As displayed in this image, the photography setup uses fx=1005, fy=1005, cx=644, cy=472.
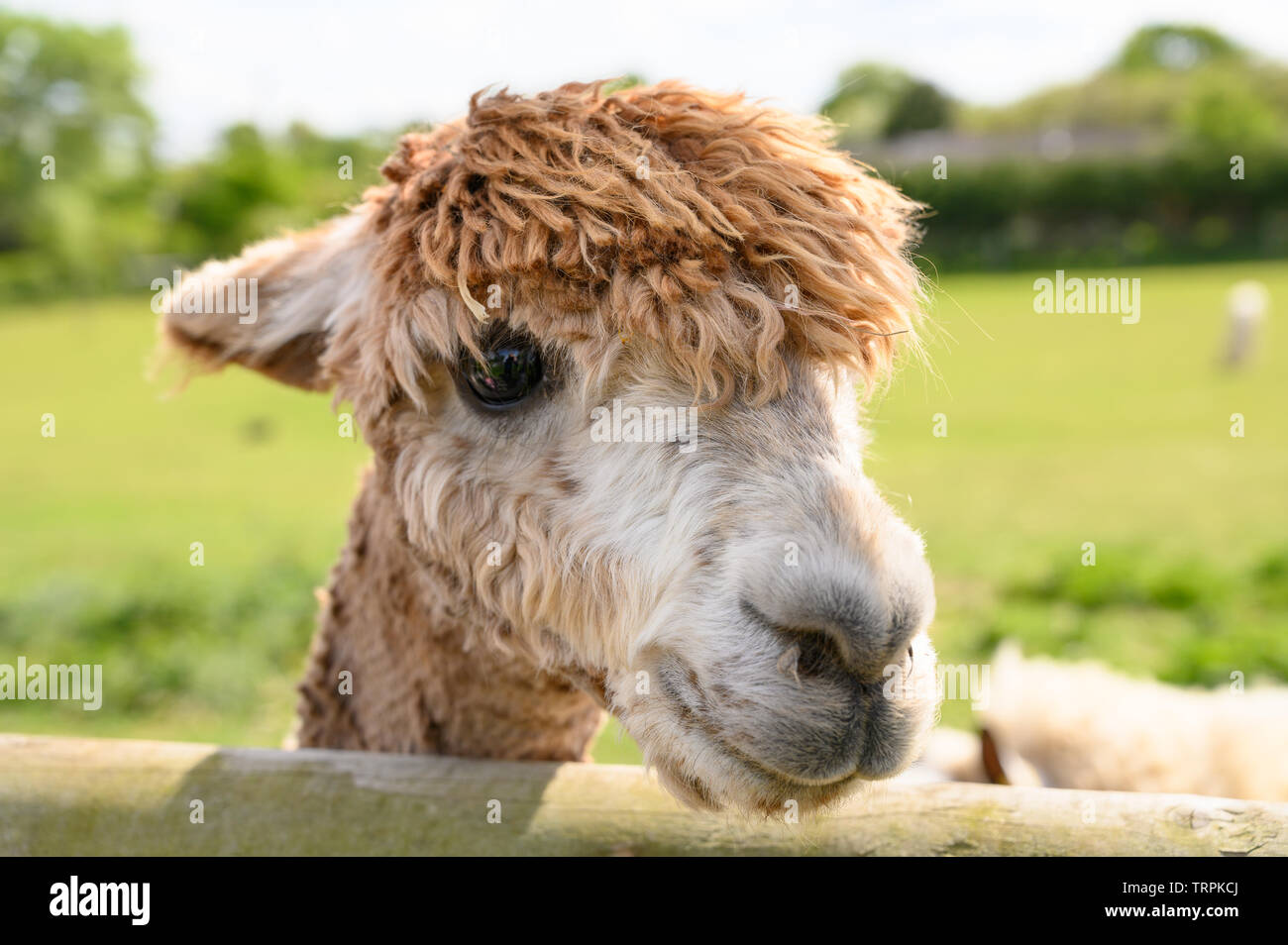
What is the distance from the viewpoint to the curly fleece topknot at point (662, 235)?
1893mm

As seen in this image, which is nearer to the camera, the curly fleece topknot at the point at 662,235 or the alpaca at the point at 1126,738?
the curly fleece topknot at the point at 662,235

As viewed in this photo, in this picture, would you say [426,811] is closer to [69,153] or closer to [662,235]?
[662,235]

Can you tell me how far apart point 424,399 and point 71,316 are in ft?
152

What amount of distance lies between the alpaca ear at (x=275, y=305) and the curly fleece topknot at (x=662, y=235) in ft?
1.06

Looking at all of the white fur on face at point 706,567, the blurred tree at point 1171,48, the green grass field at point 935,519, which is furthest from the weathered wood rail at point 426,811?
the blurred tree at point 1171,48

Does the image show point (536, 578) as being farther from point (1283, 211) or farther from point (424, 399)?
point (1283, 211)

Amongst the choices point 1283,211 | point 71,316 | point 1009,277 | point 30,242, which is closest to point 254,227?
point 30,242

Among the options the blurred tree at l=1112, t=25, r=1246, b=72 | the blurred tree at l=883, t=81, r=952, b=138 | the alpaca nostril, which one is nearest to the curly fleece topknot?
the alpaca nostril

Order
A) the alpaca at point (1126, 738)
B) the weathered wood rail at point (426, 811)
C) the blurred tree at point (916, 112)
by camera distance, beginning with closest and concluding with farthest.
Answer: the weathered wood rail at point (426, 811)
the alpaca at point (1126, 738)
the blurred tree at point (916, 112)

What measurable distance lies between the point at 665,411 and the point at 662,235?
0.33m

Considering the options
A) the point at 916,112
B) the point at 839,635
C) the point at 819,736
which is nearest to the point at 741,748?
the point at 819,736

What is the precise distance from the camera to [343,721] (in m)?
A: 2.58

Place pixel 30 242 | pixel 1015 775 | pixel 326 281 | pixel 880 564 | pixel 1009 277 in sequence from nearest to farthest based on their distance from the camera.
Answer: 1. pixel 880 564
2. pixel 326 281
3. pixel 1015 775
4. pixel 1009 277
5. pixel 30 242

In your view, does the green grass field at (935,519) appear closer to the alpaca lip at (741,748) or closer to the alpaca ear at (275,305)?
the alpaca lip at (741,748)
